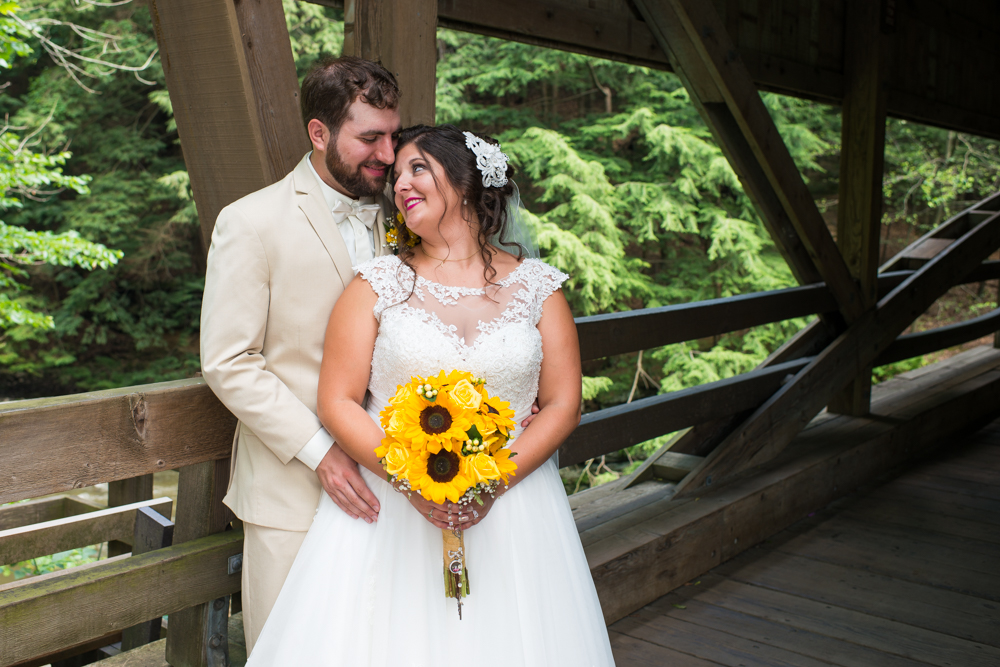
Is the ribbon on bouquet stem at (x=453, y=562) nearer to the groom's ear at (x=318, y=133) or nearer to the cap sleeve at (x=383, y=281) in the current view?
Answer: the cap sleeve at (x=383, y=281)

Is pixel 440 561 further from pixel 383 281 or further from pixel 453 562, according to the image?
pixel 383 281

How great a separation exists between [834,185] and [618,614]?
12732 mm

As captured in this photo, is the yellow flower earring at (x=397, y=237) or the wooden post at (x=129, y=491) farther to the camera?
the wooden post at (x=129, y=491)

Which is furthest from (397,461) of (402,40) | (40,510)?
(40,510)

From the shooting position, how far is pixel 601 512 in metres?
3.40

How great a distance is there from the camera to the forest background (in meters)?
10.6

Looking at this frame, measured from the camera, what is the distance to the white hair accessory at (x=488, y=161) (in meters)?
1.99

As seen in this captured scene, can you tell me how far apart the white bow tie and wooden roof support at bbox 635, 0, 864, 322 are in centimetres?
173

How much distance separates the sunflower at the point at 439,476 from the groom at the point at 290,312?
327 millimetres

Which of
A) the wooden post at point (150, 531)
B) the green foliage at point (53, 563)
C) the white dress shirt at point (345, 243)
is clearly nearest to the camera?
the white dress shirt at point (345, 243)

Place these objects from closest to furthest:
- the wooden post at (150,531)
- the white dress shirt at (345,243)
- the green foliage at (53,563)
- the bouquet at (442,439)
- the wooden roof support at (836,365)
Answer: the bouquet at (442,439)
the white dress shirt at (345,243)
the wooden post at (150,531)
the wooden roof support at (836,365)
the green foliage at (53,563)

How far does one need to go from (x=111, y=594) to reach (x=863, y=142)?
440 cm

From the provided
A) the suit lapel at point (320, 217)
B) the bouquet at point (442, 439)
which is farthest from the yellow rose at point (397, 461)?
the suit lapel at point (320, 217)

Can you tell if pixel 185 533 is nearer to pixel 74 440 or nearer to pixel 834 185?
pixel 74 440
